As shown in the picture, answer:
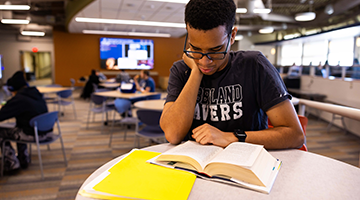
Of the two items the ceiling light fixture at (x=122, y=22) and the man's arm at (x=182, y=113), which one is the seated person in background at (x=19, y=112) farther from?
the ceiling light fixture at (x=122, y=22)

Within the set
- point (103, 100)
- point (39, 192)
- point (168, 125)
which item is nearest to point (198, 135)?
point (168, 125)

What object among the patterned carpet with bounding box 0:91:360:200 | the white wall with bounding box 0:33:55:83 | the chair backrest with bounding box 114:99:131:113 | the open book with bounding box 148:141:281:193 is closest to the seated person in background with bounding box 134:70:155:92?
the patterned carpet with bounding box 0:91:360:200

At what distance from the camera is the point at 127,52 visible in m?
13.5

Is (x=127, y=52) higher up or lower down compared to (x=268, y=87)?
higher up

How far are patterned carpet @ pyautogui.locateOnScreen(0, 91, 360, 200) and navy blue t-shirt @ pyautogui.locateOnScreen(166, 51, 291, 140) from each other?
1968 mm

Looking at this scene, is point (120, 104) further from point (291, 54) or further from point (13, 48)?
point (13, 48)

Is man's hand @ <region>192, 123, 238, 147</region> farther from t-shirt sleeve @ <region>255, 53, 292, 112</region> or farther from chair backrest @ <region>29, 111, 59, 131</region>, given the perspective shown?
chair backrest @ <region>29, 111, 59, 131</region>

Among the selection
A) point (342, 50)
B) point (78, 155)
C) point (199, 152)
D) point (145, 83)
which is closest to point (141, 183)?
point (199, 152)

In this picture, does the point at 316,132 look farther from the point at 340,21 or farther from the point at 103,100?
the point at 340,21

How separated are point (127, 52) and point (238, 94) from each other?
13117mm

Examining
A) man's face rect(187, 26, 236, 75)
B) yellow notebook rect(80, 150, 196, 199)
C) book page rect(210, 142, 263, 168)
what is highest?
man's face rect(187, 26, 236, 75)

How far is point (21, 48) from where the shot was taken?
14.7 m

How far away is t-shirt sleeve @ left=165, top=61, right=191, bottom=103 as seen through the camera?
1.14 meters

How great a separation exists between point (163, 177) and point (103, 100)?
13.3ft
